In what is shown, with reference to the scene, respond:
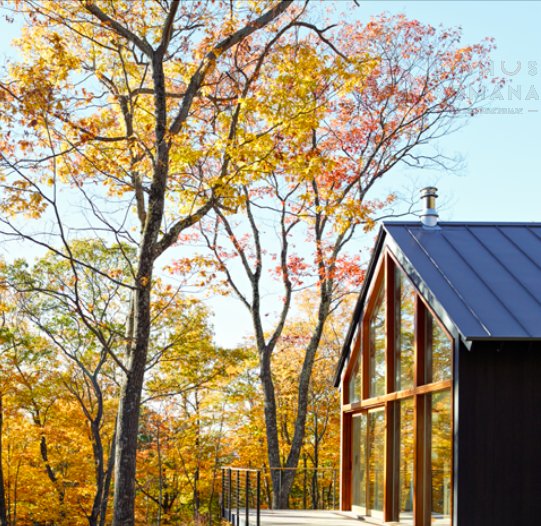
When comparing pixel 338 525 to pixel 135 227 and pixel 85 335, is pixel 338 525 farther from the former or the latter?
pixel 85 335

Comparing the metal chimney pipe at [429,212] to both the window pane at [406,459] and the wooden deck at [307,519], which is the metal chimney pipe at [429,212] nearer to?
the window pane at [406,459]

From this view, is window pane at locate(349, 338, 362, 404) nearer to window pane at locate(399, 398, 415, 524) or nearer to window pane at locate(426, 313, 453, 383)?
window pane at locate(399, 398, 415, 524)

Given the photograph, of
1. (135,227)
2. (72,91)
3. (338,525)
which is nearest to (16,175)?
(72,91)

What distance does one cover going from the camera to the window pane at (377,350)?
43.9 feet

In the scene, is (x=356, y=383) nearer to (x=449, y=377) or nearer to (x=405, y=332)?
(x=405, y=332)

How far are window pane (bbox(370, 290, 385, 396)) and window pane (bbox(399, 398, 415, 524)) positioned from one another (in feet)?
4.27

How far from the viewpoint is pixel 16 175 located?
13.1 meters

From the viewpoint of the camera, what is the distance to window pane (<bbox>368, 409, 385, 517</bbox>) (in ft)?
41.8

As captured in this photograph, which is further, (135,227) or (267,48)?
(135,227)

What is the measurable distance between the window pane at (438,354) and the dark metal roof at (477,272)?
391 mm

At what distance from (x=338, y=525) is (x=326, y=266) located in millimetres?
8722

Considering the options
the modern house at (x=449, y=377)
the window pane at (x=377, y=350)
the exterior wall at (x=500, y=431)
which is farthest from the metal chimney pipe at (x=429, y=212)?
the exterior wall at (x=500, y=431)

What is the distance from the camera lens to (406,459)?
1148 cm

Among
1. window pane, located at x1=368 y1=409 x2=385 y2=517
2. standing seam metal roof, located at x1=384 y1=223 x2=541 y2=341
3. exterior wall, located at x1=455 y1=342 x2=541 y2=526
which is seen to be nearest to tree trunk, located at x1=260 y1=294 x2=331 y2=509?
window pane, located at x1=368 y1=409 x2=385 y2=517
